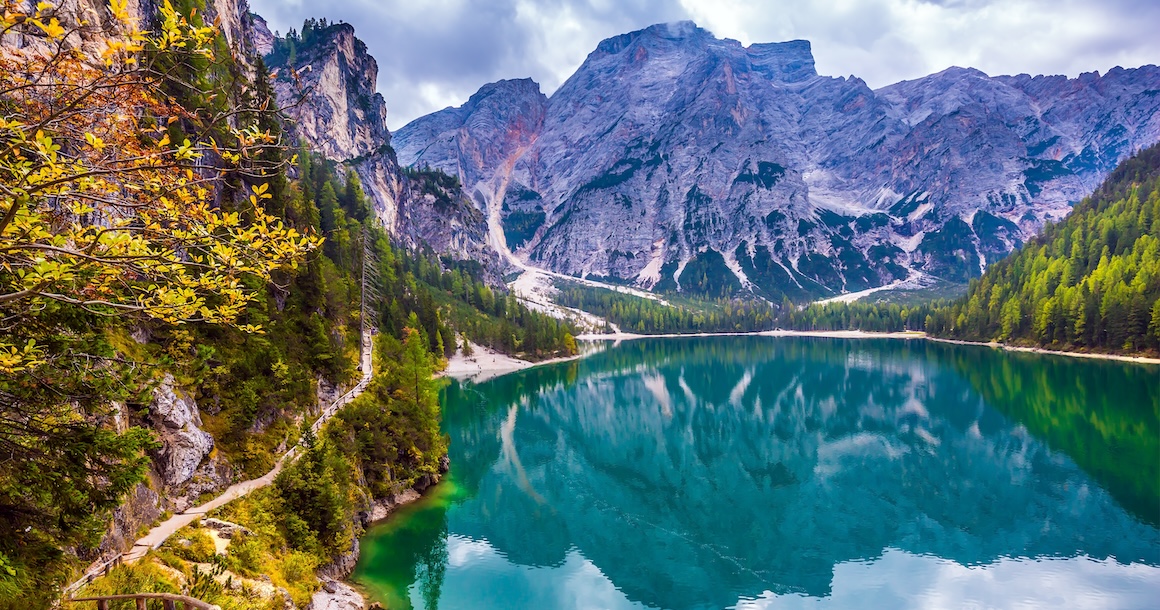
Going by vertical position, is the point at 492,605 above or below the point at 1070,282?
below

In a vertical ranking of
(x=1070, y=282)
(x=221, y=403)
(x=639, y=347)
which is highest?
(x=1070, y=282)

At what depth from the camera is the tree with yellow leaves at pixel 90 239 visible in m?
5.37

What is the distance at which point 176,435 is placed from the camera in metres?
20.0


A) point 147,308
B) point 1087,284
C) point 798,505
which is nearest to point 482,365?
point 798,505

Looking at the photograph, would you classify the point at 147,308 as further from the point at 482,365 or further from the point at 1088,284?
the point at 1088,284

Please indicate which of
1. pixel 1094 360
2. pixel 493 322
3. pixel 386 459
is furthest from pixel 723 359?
pixel 386 459

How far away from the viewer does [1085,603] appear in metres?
24.0

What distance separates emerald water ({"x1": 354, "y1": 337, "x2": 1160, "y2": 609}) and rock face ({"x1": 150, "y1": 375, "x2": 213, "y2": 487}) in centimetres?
897

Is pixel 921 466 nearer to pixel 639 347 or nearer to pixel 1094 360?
pixel 1094 360

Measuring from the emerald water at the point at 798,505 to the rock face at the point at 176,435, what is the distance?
8.97 m

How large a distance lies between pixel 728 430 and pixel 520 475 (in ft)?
102

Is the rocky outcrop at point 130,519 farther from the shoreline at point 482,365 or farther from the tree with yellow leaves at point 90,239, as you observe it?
the shoreline at point 482,365

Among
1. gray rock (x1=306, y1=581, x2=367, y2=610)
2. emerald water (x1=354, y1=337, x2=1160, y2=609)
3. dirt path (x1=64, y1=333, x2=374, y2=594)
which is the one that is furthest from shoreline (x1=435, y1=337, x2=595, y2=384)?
gray rock (x1=306, y1=581, x2=367, y2=610)

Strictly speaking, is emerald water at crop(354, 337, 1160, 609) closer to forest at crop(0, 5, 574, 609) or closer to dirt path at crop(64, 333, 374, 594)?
dirt path at crop(64, 333, 374, 594)
